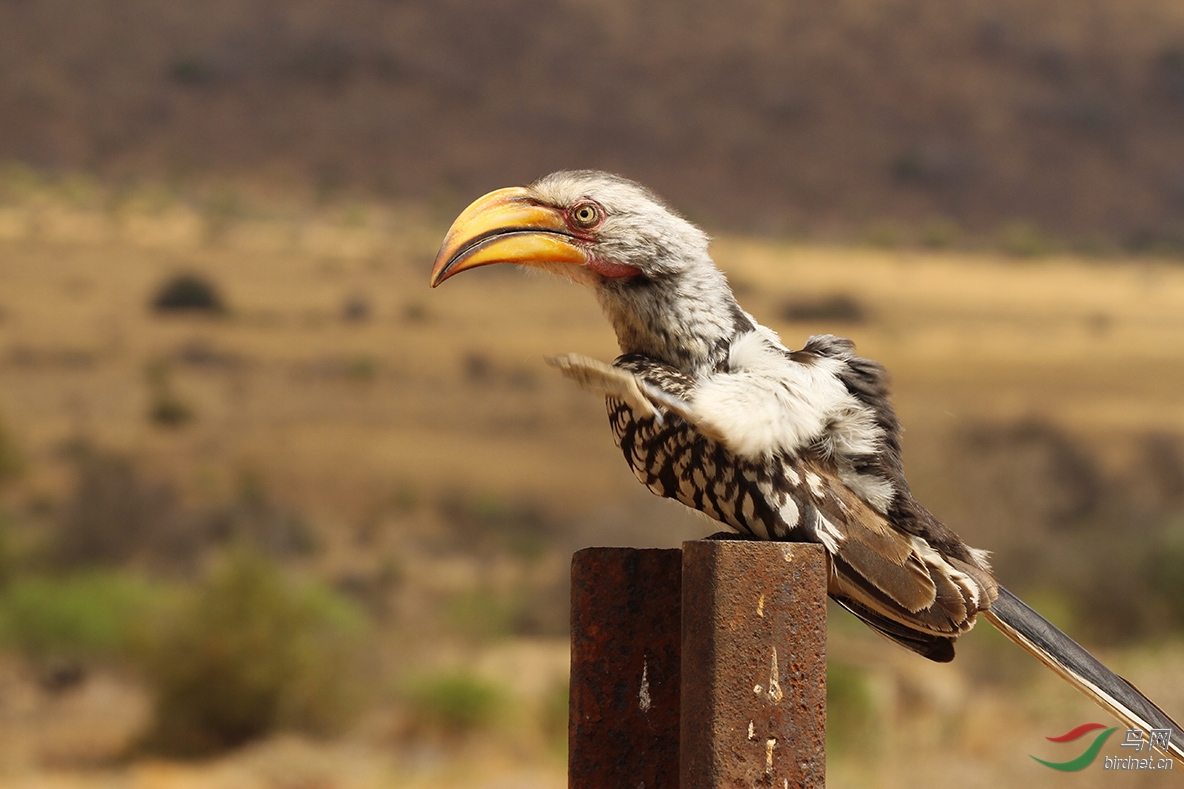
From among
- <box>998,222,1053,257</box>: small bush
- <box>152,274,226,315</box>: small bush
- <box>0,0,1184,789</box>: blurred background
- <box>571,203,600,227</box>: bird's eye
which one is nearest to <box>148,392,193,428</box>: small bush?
<box>0,0,1184,789</box>: blurred background

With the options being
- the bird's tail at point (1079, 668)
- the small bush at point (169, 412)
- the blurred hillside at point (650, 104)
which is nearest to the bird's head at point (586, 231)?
the bird's tail at point (1079, 668)

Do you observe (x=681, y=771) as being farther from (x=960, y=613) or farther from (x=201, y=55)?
(x=201, y=55)

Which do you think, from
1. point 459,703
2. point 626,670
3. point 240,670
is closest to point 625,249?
point 626,670

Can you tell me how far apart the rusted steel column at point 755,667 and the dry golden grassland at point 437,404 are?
6937 mm

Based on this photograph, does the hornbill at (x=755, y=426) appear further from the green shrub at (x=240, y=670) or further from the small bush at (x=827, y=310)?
the small bush at (x=827, y=310)

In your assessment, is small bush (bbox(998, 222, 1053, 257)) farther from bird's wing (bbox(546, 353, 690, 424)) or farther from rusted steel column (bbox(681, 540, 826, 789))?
bird's wing (bbox(546, 353, 690, 424))

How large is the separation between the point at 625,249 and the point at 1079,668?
1593 millimetres

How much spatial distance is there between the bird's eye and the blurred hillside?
40.4 m

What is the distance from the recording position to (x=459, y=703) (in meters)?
13.7

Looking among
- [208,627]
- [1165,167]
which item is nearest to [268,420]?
[208,627]

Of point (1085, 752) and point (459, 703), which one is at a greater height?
point (459, 703)

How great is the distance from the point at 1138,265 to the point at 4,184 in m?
37.6

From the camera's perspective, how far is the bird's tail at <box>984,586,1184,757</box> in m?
3.30

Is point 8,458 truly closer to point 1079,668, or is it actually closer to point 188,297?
point 188,297
